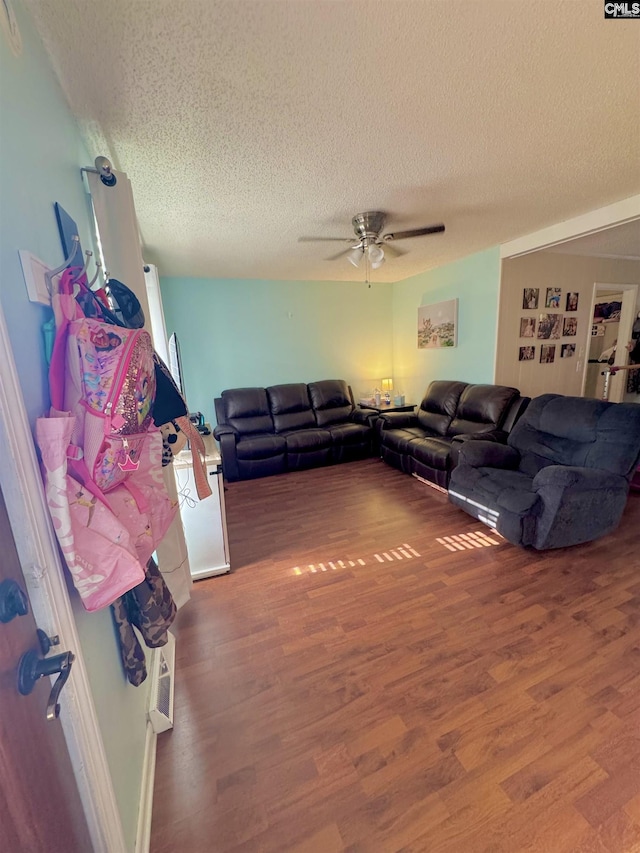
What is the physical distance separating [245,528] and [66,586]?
219cm

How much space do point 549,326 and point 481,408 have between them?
1.37 m

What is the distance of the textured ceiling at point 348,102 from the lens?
1.09 metres

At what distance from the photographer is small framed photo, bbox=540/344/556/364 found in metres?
3.93

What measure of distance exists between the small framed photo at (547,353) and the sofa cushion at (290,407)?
9.40ft

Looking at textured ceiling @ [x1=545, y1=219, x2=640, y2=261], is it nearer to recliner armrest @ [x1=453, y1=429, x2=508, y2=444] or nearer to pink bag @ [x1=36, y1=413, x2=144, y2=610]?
recliner armrest @ [x1=453, y1=429, x2=508, y2=444]

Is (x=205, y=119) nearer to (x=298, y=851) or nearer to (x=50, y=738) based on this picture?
(x=50, y=738)

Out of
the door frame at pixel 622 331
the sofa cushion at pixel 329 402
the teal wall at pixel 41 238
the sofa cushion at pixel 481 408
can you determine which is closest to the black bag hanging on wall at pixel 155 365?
the teal wall at pixel 41 238

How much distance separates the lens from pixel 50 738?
2.18 feet

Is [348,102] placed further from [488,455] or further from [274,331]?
[274,331]

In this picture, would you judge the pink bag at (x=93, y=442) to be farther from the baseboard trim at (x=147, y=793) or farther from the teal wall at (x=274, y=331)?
the teal wall at (x=274, y=331)

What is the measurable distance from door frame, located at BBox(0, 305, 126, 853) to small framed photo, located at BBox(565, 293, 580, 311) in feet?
16.3

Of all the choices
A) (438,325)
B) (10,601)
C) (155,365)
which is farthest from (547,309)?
(10,601)

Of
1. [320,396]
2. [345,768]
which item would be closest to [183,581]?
[345,768]

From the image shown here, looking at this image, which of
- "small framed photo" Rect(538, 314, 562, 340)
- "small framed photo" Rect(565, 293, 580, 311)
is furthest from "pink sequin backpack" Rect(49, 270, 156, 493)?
"small framed photo" Rect(565, 293, 580, 311)
